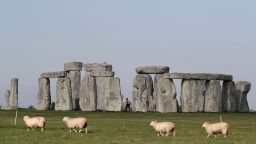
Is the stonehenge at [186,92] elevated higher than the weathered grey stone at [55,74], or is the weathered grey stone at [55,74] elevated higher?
the weathered grey stone at [55,74]

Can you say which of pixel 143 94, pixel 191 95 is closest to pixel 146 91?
pixel 143 94

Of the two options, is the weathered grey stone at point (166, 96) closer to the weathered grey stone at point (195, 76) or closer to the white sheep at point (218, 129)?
the weathered grey stone at point (195, 76)

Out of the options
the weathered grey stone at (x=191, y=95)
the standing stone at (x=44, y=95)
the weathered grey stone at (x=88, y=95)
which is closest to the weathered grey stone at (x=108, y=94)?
the weathered grey stone at (x=88, y=95)

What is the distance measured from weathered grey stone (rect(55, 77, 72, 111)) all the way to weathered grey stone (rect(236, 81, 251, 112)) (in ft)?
52.3

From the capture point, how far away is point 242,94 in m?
67.8

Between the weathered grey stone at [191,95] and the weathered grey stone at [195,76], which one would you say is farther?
the weathered grey stone at [191,95]

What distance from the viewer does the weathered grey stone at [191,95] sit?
6384 cm

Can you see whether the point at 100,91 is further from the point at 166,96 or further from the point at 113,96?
the point at 166,96

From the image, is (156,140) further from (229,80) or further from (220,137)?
(229,80)

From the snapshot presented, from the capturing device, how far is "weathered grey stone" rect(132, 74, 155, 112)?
65.1 m

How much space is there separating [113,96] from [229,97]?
1085 centimetres

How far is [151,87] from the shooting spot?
216ft

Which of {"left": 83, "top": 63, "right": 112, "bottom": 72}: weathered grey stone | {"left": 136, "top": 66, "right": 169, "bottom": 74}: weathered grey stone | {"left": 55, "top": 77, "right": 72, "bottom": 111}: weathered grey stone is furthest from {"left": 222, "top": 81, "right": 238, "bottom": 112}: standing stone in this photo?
{"left": 55, "top": 77, "right": 72, "bottom": 111}: weathered grey stone

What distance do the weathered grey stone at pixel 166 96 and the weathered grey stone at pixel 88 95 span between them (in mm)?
6055
